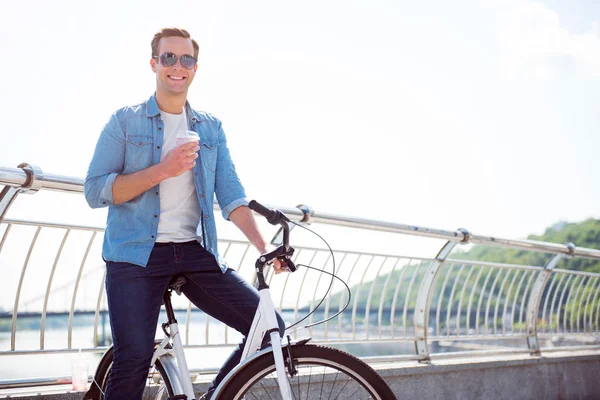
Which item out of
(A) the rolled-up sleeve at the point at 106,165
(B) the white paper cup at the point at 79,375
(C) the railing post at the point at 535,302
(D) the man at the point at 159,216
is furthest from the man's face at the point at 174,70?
(C) the railing post at the point at 535,302

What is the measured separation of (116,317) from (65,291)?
1.72 meters

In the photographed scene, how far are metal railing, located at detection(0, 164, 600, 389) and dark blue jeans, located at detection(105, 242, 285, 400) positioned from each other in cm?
33

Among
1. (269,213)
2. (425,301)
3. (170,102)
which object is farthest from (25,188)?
(425,301)

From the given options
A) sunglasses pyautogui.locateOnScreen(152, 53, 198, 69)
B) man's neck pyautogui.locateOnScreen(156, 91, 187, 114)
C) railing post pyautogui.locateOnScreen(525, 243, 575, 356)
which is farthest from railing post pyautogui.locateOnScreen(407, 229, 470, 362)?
sunglasses pyautogui.locateOnScreen(152, 53, 198, 69)

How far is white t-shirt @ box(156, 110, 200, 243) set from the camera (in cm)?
284

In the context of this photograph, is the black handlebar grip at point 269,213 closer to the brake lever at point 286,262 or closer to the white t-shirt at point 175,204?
the brake lever at point 286,262

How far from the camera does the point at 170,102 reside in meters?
2.95

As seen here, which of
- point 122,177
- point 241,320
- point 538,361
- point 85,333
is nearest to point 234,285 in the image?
point 241,320

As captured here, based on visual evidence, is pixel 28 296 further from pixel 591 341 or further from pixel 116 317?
pixel 591 341

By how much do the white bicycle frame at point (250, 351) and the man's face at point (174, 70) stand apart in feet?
2.96

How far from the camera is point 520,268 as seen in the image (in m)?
6.80

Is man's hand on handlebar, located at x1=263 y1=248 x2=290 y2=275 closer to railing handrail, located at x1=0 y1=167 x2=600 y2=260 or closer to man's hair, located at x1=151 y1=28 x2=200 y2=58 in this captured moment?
man's hair, located at x1=151 y1=28 x2=200 y2=58

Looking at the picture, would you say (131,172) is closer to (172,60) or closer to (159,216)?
(159,216)

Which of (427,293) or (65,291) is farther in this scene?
(427,293)
